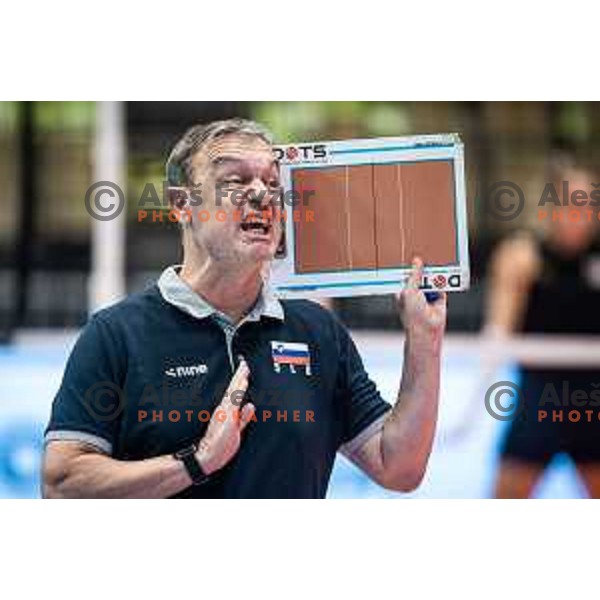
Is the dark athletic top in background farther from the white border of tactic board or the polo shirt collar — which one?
the polo shirt collar

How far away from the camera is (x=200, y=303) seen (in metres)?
A: 2.93

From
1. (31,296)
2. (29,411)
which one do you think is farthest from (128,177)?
(29,411)

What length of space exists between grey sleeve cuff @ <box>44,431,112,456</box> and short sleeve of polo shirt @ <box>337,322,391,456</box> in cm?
56

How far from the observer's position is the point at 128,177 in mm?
3414

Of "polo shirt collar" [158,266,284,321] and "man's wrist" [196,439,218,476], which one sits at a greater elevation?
"polo shirt collar" [158,266,284,321]

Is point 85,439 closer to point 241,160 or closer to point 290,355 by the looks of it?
point 290,355

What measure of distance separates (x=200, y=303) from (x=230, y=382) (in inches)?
8.2

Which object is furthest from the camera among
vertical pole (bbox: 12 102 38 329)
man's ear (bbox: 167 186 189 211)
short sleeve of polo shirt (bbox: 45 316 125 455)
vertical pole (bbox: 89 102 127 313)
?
vertical pole (bbox: 12 102 38 329)

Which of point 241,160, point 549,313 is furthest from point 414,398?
point 549,313

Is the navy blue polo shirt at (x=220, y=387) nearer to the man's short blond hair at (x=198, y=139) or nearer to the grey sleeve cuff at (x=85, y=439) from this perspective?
the grey sleeve cuff at (x=85, y=439)

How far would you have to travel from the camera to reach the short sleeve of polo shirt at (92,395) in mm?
2766

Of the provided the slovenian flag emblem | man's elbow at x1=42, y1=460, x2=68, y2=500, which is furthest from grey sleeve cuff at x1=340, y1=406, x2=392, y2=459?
man's elbow at x1=42, y1=460, x2=68, y2=500

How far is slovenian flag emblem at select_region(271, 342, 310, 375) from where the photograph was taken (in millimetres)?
2918
